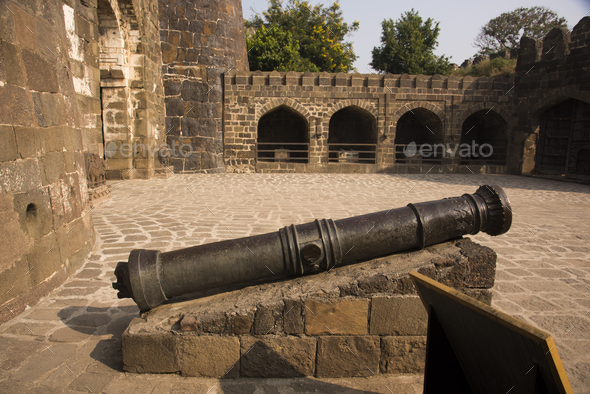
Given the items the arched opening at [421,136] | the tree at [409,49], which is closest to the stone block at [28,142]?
the arched opening at [421,136]

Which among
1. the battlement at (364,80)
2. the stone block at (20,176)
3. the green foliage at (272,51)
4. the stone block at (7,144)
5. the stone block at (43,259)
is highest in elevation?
the green foliage at (272,51)

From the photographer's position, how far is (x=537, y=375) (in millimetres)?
1164

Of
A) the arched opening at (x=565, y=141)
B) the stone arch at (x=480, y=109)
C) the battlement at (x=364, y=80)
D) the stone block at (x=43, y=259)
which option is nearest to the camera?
the stone block at (x=43, y=259)

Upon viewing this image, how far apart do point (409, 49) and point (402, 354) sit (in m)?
30.3

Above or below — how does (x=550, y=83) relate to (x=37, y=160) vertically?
above

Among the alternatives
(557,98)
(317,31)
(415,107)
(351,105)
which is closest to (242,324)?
(351,105)

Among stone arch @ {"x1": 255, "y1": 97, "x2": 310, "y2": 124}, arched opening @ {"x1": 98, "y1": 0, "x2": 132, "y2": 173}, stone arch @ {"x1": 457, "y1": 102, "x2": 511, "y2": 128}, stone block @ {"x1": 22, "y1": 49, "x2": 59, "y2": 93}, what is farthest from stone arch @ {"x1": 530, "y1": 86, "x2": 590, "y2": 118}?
stone block @ {"x1": 22, "y1": 49, "x2": 59, "y2": 93}

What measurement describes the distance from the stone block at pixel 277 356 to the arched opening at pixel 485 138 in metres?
14.9

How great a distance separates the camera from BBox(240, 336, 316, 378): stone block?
7.29 feet

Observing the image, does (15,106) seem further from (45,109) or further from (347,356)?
(347,356)

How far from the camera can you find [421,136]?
18.9 metres

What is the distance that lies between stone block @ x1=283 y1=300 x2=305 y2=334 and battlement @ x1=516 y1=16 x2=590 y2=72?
1451 centimetres

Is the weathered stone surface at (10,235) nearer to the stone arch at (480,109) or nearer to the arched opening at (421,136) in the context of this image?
the arched opening at (421,136)

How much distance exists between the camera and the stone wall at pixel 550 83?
40.5ft
